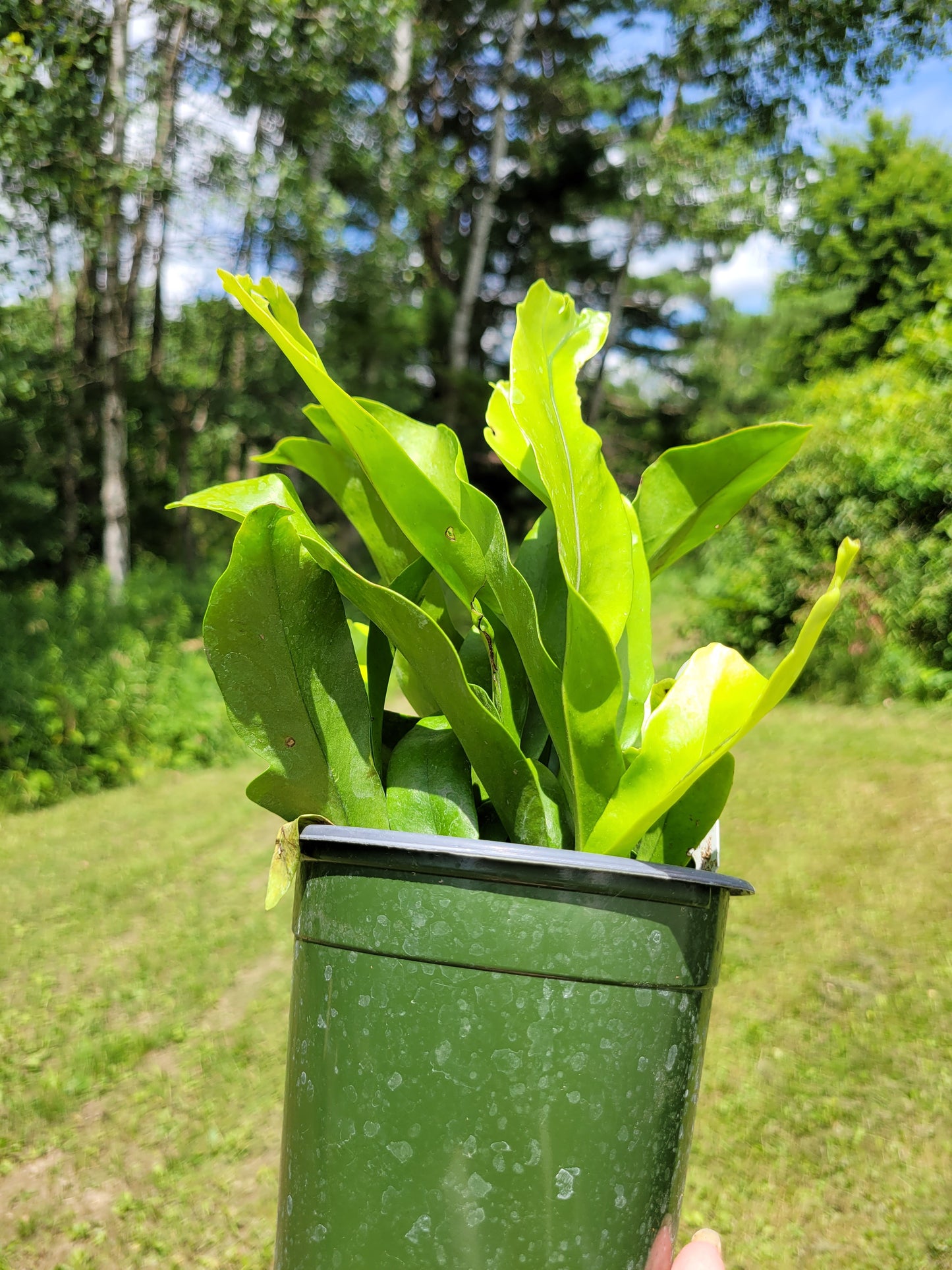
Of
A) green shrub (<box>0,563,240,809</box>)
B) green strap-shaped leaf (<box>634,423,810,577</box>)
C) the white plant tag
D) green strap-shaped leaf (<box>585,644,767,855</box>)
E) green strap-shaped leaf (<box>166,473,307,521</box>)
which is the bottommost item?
green shrub (<box>0,563,240,809</box>)

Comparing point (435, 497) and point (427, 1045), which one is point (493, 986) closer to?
point (427, 1045)

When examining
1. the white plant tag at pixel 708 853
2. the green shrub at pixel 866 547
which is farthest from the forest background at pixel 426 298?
the white plant tag at pixel 708 853

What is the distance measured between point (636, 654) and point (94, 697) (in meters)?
5.31

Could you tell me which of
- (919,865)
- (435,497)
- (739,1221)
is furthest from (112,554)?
(435,497)

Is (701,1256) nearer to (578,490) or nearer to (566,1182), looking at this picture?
(566,1182)

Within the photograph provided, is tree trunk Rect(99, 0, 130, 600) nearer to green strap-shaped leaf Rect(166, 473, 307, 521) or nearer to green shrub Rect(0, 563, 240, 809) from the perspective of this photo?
Answer: green shrub Rect(0, 563, 240, 809)

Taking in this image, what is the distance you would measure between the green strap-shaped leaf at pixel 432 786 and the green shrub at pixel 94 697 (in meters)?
4.83

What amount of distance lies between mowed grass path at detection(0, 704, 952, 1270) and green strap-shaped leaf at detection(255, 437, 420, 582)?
180 centimetres

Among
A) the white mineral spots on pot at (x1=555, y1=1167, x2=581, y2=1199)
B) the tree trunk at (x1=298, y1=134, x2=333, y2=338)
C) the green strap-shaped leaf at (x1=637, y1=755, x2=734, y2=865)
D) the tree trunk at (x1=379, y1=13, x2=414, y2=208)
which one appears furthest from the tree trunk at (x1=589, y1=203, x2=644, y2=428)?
the white mineral spots on pot at (x1=555, y1=1167, x2=581, y2=1199)

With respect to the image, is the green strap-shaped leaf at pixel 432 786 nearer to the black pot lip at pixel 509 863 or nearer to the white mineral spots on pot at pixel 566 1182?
the black pot lip at pixel 509 863

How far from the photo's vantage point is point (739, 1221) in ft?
6.86

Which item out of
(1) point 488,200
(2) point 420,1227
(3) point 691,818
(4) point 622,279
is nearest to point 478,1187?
(2) point 420,1227

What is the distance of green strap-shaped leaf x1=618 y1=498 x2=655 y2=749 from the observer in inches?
39.7

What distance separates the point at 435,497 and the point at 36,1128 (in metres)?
2.43
